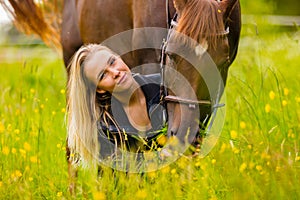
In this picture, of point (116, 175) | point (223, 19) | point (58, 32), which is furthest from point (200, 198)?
point (58, 32)

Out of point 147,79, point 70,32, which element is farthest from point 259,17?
point 147,79

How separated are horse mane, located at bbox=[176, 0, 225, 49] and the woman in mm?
451

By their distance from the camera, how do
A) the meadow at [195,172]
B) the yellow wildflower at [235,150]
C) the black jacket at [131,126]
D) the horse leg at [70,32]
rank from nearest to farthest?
the meadow at [195,172], the yellow wildflower at [235,150], the black jacket at [131,126], the horse leg at [70,32]

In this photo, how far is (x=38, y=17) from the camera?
6672mm

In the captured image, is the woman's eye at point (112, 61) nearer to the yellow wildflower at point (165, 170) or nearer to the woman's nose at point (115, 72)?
the woman's nose at point (115, 72)

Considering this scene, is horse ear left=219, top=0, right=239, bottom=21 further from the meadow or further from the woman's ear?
the woman's ear

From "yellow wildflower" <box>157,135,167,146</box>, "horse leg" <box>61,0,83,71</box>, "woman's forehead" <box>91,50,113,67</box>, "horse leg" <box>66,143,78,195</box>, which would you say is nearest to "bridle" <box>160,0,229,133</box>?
"yellow wildflower" <box>157,135,167,146</box>

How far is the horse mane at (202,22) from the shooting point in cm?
381

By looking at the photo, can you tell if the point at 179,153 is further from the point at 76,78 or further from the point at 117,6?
the point at 117,6

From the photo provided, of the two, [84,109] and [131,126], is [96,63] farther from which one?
[131,126]

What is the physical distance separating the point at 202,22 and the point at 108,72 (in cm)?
62

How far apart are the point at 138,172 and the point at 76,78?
2.26 ft

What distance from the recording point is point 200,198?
138 inches

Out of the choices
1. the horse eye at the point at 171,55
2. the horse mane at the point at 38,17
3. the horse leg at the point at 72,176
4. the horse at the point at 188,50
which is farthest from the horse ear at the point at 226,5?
the horse mane at the point at 38,17
